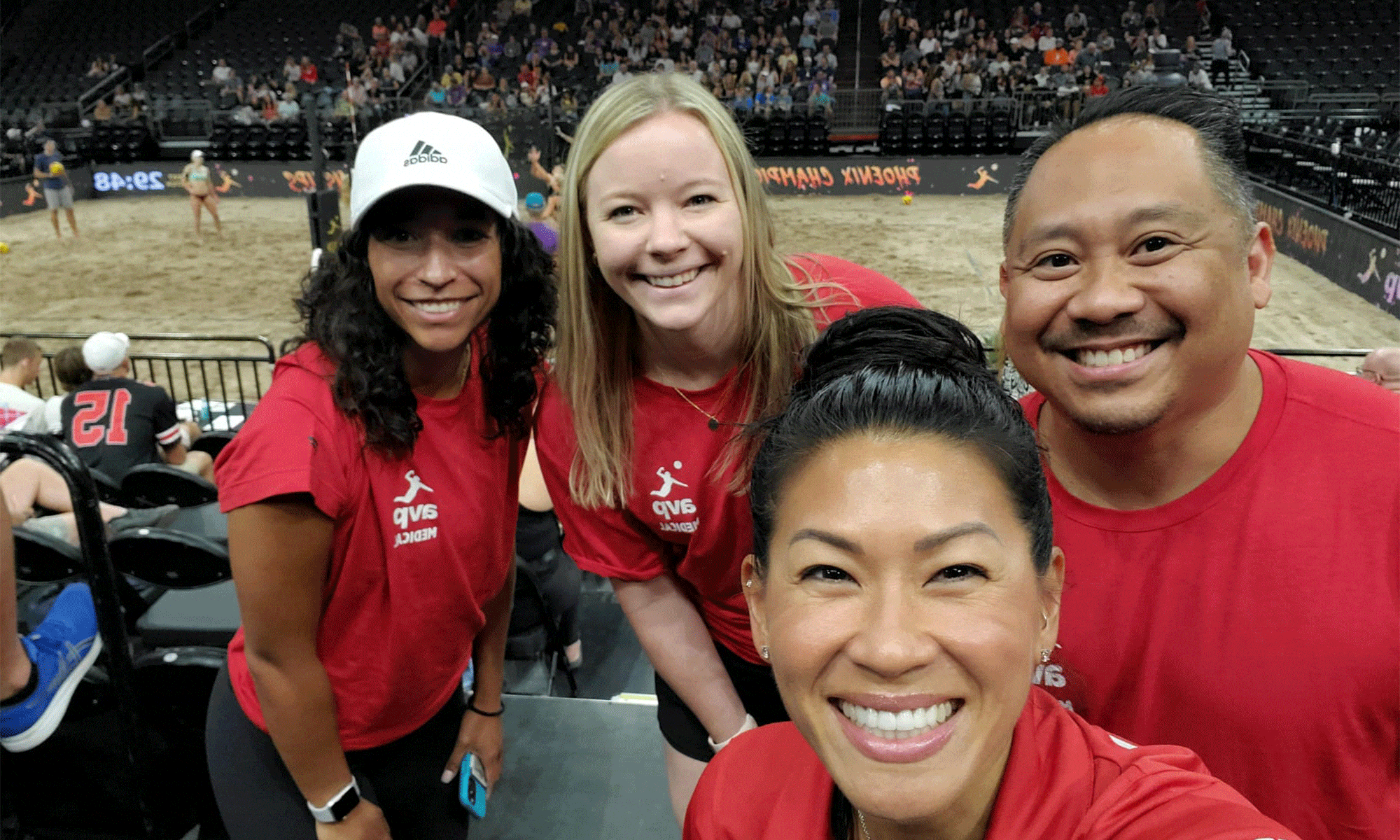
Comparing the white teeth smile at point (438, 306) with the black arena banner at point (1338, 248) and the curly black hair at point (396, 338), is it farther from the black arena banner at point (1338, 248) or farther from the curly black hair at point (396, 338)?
the black arena banner at point (1338, 248)

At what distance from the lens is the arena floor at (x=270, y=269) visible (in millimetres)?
10125

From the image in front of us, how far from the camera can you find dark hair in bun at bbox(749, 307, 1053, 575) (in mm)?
1175

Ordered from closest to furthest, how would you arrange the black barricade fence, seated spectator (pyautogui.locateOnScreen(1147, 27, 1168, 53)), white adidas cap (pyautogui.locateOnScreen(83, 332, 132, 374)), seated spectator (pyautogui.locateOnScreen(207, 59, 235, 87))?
white adidas cap (pyautogui.locateOnScreen(83, 332, 132, 374)) → the black barricade fence → seated spectator (pyautogui.locateOnScreen(1147, 27, 1168, 53)) → seated spectator (pyautogui.locateOnScreen(207, 59, 235, 87))

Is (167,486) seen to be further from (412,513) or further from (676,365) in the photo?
(676,365)

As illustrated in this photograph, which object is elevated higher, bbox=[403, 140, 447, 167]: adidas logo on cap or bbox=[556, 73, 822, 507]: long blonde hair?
bbox=[403, 140, 447, 167]: adidas logo on cap

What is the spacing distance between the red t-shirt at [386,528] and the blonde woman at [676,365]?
0.21 m

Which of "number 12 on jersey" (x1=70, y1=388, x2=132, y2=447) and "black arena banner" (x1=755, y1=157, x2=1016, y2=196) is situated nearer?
"number 12 on jersey" (x1=70, y1=388, x2=132, y2=447)

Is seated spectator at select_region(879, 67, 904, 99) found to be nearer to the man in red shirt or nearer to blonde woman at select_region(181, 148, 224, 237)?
blonde woman at select_region(181, 148, 224, 237)

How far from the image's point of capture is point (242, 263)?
1353 cm

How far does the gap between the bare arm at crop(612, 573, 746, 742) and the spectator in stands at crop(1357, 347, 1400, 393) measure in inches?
122

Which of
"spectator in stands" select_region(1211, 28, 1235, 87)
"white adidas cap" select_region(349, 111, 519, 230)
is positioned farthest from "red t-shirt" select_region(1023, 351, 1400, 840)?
"spectator in stands" select_region(1211, 28, 1235, 87)

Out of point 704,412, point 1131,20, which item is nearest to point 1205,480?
point 704,412

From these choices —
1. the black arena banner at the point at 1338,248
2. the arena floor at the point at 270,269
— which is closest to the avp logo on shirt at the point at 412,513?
the arena floor at the point at 270,269

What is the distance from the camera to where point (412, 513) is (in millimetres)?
1841
